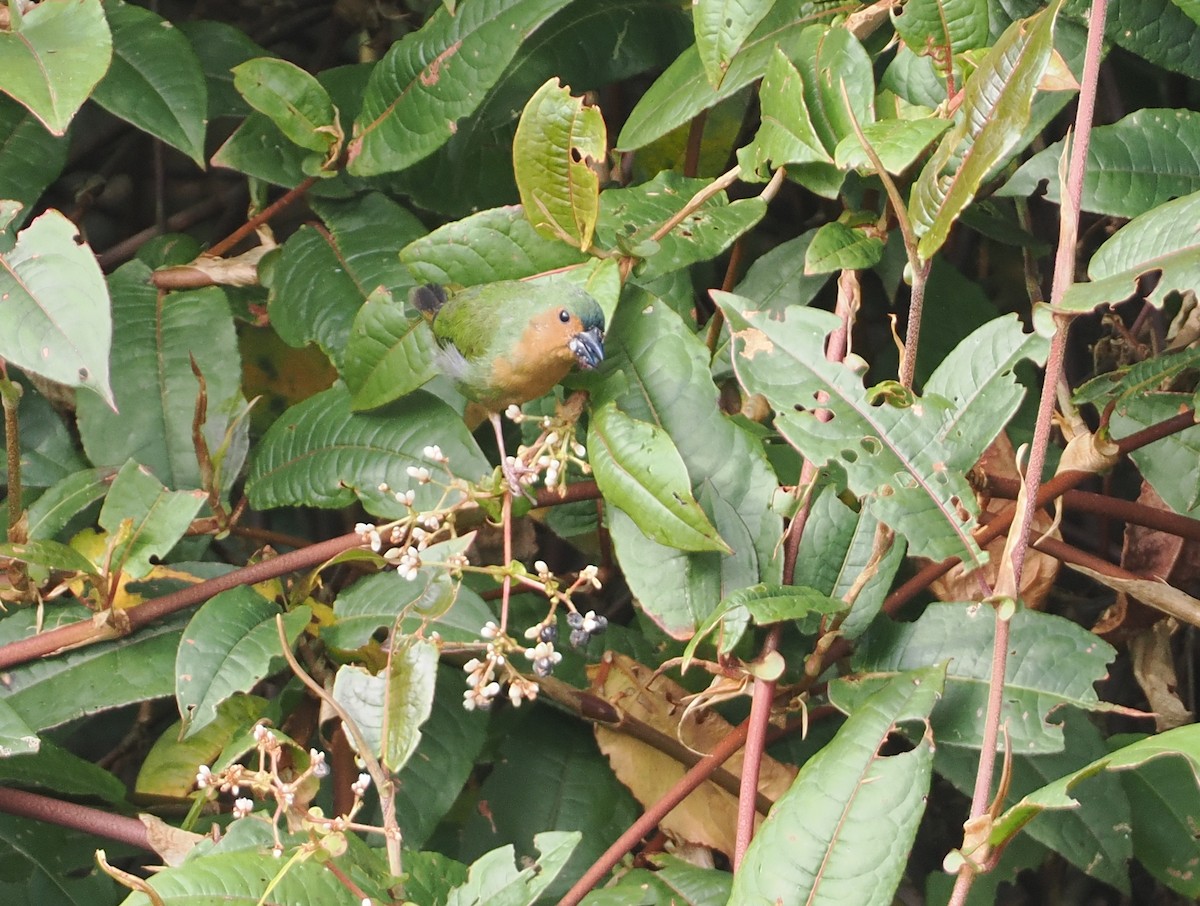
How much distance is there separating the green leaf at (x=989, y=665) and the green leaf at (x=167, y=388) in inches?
27.6

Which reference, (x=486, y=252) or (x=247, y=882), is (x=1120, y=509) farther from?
(x=247, y=882)

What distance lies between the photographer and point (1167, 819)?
1.13 metres

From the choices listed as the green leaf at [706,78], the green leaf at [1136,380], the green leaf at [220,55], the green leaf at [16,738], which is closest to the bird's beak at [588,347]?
the green leaf at [706,78]

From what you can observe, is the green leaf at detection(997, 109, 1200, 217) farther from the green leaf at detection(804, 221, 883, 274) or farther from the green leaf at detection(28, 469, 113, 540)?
the green leaf at detection(28, 469, 113, 540)

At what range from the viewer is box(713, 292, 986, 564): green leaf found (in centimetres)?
82

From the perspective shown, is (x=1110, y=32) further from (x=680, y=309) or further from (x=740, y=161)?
(x=680, y=309)

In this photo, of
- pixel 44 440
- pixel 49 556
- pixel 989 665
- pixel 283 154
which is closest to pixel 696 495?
pixel 989 665

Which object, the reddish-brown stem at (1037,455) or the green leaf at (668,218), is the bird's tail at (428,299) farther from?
the reddish-brown stem at (1037,455)

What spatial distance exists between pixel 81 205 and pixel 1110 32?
1.36m

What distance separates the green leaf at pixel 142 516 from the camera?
1.07 meters

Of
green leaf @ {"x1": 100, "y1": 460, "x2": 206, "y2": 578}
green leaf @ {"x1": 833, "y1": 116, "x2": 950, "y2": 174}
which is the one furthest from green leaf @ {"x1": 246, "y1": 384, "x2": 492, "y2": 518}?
green leaf @ {"x1": 833, "y1": 116, "x2": 950, "y2": 174}

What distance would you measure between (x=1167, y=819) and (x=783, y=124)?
78 cm

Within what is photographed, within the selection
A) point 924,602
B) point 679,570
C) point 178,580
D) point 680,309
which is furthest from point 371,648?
point 924,602

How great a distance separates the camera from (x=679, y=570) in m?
0.95
